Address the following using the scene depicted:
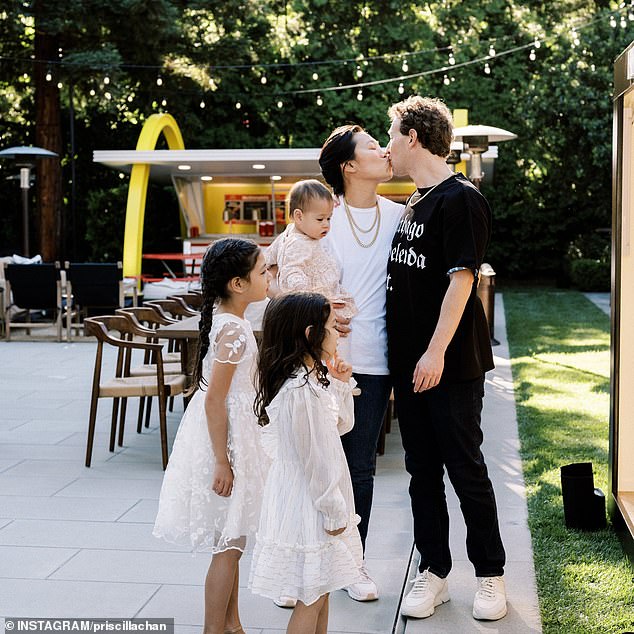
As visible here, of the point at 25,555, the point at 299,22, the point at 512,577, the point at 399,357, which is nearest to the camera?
the point at 399,357

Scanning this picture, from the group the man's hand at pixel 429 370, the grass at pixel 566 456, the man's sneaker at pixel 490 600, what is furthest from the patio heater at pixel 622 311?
the man's hand at pixel 429 370

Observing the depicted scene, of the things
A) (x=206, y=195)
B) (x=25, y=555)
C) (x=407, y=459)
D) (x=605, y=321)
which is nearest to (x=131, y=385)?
(x=25, y=555)

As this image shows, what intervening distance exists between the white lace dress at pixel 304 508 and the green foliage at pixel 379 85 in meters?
18.9

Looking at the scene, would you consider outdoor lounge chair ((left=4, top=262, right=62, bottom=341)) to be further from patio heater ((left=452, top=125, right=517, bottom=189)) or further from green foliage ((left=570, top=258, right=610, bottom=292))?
green foliage ((left=570, top=258, right=610, bottom=292))

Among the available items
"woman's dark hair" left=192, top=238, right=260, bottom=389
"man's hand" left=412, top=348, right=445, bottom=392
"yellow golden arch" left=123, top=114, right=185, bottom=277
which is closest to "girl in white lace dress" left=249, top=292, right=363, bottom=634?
"woman's dark hair" left=192, top=238, right=260, bottom=389

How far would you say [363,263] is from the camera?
3.66 meters

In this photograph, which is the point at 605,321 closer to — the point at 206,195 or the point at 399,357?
the point at 206,195

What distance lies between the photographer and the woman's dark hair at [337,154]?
3.70m

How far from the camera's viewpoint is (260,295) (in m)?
3.25

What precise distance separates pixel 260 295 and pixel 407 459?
93 cm

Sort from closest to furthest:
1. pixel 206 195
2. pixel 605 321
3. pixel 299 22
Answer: pixel 605 321, pixel 206 195, pixel 299 22

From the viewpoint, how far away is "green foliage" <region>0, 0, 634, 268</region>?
21859 mm

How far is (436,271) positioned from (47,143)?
19.1 m

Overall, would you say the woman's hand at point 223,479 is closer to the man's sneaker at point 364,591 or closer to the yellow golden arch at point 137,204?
the man's sneaker at point 364,591
